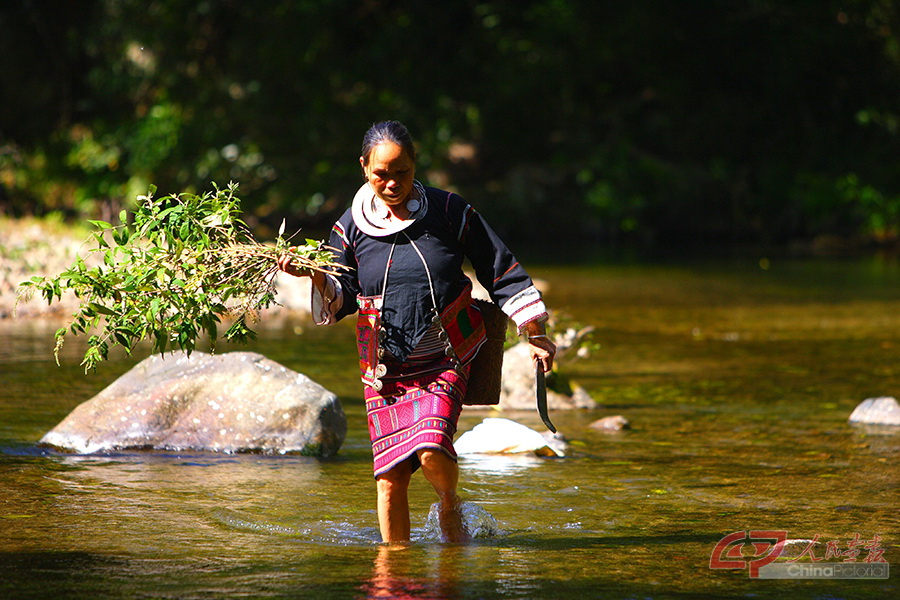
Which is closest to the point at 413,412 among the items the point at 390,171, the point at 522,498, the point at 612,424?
the point at 390,171

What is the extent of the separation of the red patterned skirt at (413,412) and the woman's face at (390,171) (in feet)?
2.25

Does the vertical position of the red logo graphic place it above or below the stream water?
below

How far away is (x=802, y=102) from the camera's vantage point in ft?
95.7

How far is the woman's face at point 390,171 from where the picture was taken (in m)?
4.68

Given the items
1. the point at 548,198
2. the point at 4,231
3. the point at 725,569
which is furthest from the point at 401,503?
the point at 548,198

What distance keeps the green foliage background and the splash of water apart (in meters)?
21.6

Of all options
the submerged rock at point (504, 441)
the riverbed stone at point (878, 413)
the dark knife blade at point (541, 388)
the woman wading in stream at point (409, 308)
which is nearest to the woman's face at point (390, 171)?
the woman wading in stream at point (409, 308)

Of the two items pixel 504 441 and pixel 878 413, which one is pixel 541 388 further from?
pixel 878 413

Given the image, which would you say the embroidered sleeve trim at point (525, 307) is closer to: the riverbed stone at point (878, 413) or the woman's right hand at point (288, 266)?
the woman's right hand at point (288, 266)

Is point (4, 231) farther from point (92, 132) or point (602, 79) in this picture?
point (602, 79)

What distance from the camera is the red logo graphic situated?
4551mm

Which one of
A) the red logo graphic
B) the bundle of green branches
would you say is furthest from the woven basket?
the red logo graphic

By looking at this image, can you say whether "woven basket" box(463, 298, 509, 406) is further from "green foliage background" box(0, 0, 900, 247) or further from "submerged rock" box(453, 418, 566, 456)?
"green foliage background" box(0, 0, 900, 247)

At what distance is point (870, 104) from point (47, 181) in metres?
19.4
